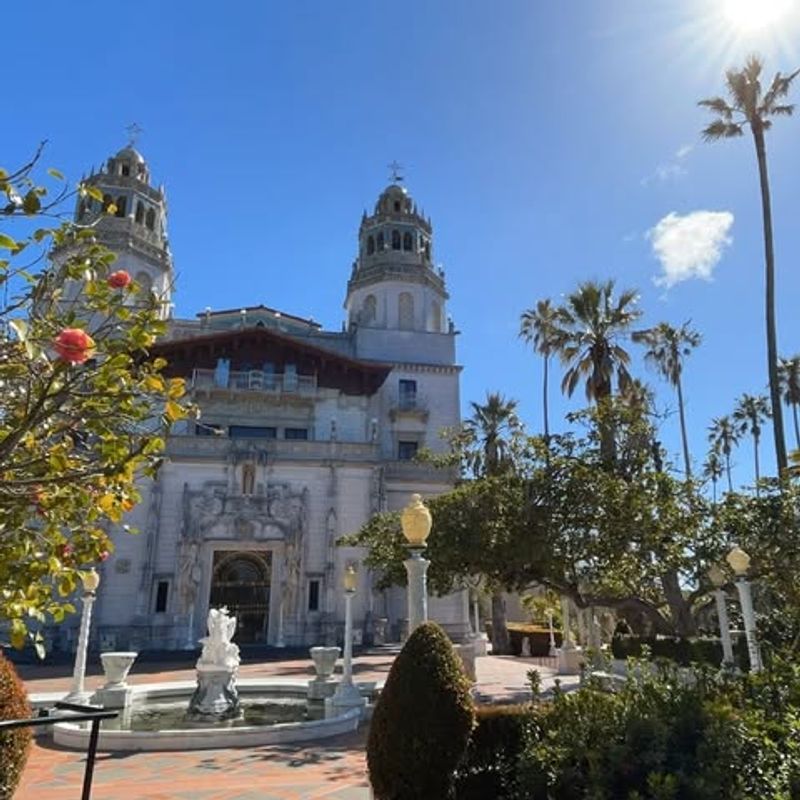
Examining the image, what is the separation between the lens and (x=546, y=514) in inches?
733

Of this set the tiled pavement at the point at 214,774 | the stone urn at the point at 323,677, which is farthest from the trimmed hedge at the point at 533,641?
the tiled pavement at the point at 214,774

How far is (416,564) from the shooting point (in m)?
8.41

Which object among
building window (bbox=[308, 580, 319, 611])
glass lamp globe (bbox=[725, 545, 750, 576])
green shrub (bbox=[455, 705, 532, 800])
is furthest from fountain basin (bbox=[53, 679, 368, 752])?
building window (bbox=[308, 580, 319, 611])

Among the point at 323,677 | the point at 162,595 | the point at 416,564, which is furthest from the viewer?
the point at 162,595

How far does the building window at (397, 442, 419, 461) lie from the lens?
4238cm

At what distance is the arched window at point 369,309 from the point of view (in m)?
46.1

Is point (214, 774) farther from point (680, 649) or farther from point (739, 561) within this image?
point (680, 649)

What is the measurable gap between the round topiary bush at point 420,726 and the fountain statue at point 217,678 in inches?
370

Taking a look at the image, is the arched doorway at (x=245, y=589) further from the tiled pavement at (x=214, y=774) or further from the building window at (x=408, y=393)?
the tiled pavement at (x=214, y=774)

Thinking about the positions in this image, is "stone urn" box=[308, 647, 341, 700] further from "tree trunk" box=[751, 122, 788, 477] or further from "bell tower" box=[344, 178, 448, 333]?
"bell tower" box=[344, 178, 448, 333]

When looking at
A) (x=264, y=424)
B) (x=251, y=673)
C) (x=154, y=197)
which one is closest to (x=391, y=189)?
(x=154, y=197)

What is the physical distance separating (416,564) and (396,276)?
38677mm

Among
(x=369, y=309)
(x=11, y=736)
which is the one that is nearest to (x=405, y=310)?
(x=369, y=309)

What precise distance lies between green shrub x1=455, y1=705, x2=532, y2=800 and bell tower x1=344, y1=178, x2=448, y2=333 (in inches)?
1515
